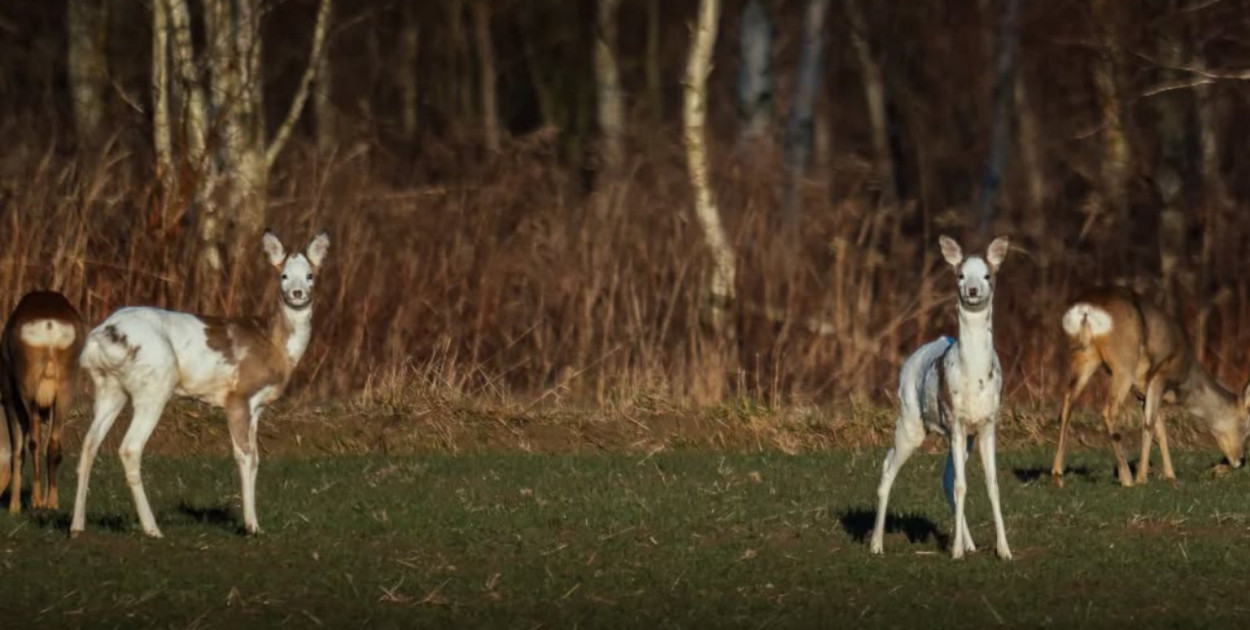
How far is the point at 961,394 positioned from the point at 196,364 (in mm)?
4044

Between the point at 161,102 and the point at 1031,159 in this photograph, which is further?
the point at 1031,159

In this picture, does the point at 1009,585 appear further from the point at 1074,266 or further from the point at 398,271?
the point at 1074,266

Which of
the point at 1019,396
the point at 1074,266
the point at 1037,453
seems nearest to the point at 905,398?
the point at 1037,453

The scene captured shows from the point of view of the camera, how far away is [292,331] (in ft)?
43.4

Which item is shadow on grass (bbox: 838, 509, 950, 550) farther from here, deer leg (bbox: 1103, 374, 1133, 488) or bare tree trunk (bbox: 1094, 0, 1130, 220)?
bare tree trunk (bbox: 1094, 0, 1130, 220)

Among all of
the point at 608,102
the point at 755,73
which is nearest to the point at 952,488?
the point at 755,73

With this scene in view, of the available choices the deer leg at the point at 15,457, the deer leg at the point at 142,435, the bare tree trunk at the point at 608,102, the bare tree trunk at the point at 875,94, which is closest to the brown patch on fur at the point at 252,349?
the deer leg at the point at 142,435

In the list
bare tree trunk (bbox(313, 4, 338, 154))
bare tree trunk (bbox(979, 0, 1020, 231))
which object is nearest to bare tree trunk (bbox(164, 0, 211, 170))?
bare tree trunk (bbox(313, 4, 338, 154))

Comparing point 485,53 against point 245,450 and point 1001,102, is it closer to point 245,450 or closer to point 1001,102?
point 1001,102

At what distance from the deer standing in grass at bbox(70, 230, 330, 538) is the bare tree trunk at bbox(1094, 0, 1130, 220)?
44.5ft

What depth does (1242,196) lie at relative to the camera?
29.4m

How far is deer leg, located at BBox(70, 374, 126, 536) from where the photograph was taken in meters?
12.6

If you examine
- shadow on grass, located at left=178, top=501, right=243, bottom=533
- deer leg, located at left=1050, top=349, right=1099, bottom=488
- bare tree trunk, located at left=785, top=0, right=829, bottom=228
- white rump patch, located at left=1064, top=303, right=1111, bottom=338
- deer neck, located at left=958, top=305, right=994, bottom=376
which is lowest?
shadow on grass, located at left=178, top=501, right=243, bottom=533

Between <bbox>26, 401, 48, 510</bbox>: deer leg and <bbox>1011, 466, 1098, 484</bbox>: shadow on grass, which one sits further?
<bbox>1011, 466, 1098, 484</bbox>: shadow on grass
